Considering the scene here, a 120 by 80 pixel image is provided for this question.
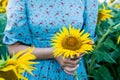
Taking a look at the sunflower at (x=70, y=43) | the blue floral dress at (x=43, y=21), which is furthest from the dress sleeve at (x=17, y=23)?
the sunflower at (x=70, y=43)

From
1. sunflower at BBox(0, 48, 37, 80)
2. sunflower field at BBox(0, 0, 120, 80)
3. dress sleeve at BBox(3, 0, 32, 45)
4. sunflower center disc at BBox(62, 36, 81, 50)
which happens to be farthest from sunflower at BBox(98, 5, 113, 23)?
sunflower at BBox(0, 48, 37, 80)

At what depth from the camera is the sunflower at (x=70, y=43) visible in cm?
159

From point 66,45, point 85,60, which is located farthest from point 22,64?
point 85,60

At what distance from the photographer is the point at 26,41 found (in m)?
1.81

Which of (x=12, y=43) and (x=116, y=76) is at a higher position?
(x=12, y=43)

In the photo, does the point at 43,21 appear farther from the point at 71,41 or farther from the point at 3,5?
the point at 3,5

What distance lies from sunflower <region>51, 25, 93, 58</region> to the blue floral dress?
15cm

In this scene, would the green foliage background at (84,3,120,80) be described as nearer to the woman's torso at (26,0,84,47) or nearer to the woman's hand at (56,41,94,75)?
the woman's torso at (26,0,84,47)

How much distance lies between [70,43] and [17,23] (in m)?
0.26

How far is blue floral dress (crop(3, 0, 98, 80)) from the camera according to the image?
1.77 meters

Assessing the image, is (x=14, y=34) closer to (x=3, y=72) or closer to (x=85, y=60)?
(x=3, y=72)

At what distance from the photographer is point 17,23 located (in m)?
1.76

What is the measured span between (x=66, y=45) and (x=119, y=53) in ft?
3.68

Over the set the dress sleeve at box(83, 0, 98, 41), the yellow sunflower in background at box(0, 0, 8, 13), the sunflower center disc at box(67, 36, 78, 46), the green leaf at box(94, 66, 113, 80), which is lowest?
the green leaf at box(94, 66, 113, 80)
